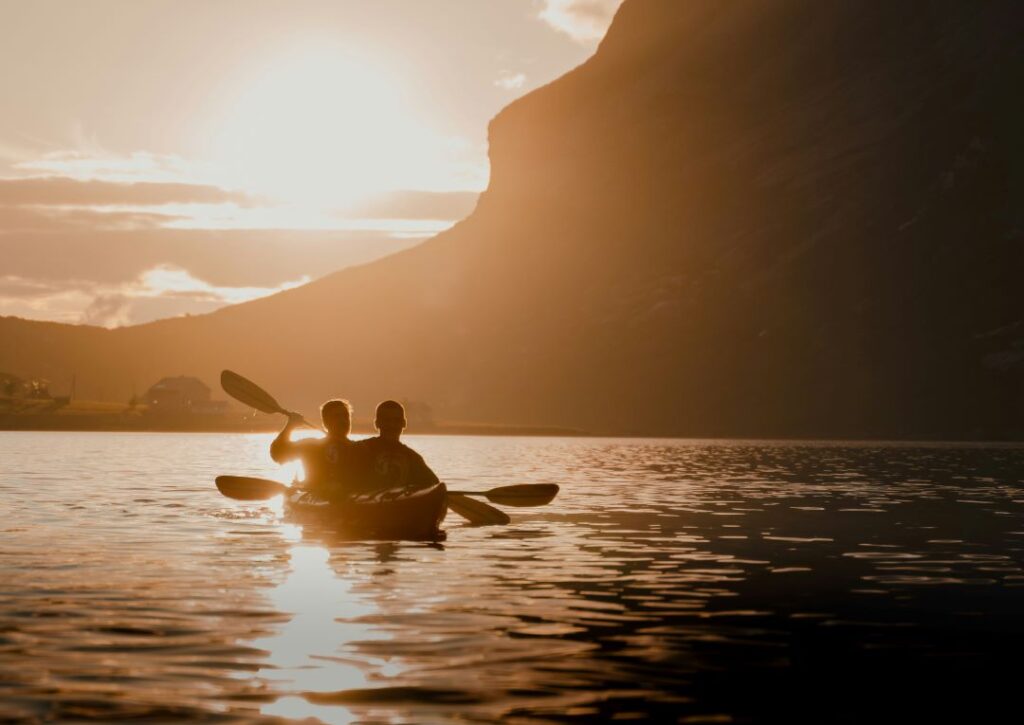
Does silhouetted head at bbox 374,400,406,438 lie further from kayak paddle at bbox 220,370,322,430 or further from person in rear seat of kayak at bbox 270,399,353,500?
kayak paddle at bbox 220,370,322,430

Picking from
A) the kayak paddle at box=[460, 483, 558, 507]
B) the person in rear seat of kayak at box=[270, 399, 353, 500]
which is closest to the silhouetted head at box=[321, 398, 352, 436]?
the person in rear seat of kayak at box=[270, 399, 353, 500]

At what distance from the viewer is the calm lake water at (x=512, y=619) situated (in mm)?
13703

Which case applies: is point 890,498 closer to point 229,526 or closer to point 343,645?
point 229,526

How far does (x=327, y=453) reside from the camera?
32.1 m

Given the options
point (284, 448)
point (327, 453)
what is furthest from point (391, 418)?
point (284, 448)

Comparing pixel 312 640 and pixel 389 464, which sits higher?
pixel 389 464

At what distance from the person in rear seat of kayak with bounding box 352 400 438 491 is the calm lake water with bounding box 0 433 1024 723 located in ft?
4.92

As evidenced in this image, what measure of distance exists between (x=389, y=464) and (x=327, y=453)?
183 centimetres

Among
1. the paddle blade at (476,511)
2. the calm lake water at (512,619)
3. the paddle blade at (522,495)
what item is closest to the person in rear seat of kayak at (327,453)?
the calm lake water at (512,619)

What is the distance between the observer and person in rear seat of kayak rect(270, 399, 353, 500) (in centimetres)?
3094

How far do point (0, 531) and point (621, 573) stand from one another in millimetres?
15294

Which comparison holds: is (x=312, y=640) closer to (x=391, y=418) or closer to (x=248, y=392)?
(x=391, y=418)

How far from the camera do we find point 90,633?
17.5m

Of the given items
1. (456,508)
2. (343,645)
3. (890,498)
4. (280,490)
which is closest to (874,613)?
(343,645)
